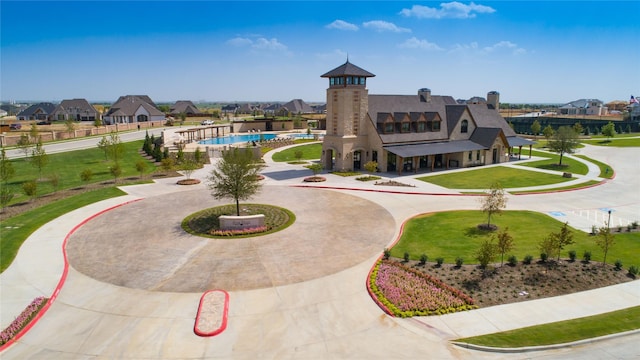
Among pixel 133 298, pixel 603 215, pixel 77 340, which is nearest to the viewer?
pixel 77 340

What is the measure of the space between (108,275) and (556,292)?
23395 mm

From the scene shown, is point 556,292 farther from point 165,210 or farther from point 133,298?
point 165,210

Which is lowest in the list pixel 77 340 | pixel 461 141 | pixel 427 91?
pixel 77 340

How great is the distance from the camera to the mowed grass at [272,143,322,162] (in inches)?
2418

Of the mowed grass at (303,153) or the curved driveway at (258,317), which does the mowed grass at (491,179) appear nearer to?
the curved driveway at (258,317)

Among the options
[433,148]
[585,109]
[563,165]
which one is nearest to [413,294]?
[433,148]

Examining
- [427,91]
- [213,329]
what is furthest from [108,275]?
[427,91]

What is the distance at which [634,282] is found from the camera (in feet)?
65.4

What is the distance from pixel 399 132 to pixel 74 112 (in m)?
104

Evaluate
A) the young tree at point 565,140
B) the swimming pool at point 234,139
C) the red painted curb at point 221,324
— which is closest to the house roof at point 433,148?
the young tree at point 565,140

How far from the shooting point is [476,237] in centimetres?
2623

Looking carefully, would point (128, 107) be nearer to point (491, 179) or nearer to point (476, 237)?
point (491, 179)

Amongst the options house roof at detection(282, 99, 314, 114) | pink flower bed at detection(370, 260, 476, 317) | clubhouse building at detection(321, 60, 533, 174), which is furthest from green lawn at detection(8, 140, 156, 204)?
house roof at detection(282, 99, 314, 114)

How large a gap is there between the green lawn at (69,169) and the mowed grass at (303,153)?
19.2m
